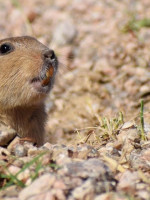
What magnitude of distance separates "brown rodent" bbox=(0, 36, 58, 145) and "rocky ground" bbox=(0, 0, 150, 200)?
48 centimetres

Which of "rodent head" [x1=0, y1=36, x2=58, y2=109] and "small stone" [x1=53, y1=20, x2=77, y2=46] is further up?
"rodent head" [x1=0, y1=36, x2=58, y2=109]

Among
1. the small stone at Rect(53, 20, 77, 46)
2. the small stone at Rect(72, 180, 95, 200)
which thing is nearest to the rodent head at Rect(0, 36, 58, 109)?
the small stone at Rect(72, 180, 95, 200)

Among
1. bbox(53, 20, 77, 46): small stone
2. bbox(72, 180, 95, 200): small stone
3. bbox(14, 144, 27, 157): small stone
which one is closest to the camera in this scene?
bbox(72, 180, 95, 200): small stone

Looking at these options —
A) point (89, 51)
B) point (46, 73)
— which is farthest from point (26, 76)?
point (89, 51)

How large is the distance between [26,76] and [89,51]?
2945 millimetres

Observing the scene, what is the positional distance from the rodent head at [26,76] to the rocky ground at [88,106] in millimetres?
526

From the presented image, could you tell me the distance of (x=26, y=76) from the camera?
4.00 meters

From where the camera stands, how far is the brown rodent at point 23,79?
4.02 metres

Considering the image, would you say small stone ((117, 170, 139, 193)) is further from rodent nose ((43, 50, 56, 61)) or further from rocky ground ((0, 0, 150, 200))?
rodent nose ((43, 50, 56, 61))

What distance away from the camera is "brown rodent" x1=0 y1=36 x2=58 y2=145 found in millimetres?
4020

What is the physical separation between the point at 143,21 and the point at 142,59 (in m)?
0.65

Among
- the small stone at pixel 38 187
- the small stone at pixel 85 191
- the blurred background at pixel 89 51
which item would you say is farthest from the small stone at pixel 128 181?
the blurred background at pixel 89 51

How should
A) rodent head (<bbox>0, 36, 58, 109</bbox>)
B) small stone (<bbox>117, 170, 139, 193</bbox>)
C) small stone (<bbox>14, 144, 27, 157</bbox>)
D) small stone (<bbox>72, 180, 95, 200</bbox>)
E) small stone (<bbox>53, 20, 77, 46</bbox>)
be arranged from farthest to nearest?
small stone (<bbox>53, 20, 77, 46</bbox>) < rodent head (<bbox>0, 36, 58, 109</bbox>) < small stone (<bbox>14, 144, 27, 157</bbox>) < small stone (<bbox>117, 170, 139, 193</bbox>) < small stone (<bbox>72, 180, 95, 200</bbox>)

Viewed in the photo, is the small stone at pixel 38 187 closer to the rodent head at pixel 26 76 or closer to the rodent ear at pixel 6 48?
the rodent head at pixel 26 76
